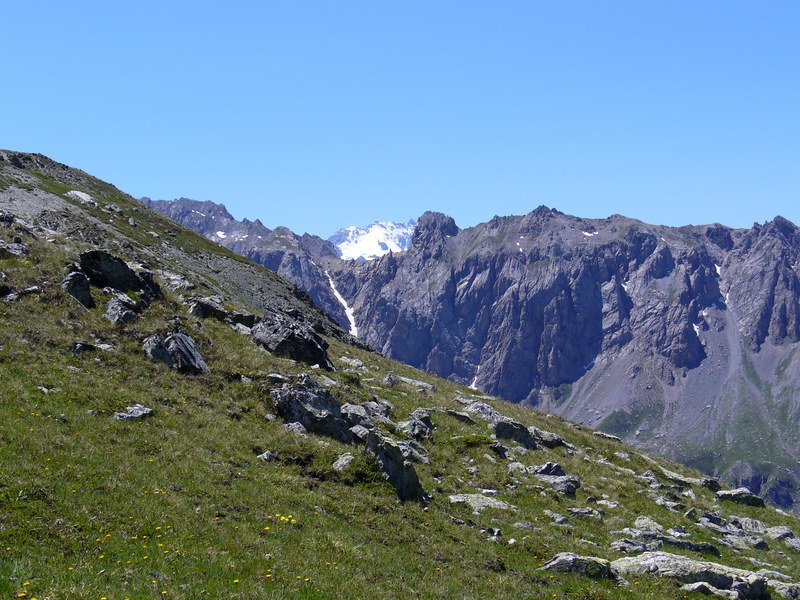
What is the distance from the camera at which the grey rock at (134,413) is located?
2412 centimetres

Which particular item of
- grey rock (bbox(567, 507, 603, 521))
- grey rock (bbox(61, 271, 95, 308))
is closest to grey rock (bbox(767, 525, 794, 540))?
grey rock (bbox(567, 507, 603, 521))

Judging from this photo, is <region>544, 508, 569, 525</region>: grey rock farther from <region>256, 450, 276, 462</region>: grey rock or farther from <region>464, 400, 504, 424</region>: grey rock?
<region>464, 400, 504, 424</region>: grey rock

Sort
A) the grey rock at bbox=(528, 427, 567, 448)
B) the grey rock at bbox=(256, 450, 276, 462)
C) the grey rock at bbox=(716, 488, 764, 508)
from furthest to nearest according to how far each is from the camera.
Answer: the grey rock at bbox=(528, 427, 567, 448) → the grey rock at bbox=(716, 488, 764, 508) → the grey rock at bbox=(256, 450, 276, 462)

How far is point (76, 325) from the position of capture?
3127cm

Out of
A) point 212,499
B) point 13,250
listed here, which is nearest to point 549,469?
point 212,499

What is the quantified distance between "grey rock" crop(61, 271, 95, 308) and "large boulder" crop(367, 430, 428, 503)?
60.0 ft

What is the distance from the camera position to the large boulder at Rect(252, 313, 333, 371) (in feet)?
129

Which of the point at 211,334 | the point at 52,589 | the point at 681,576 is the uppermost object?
the point at 211,334

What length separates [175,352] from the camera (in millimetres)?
31375

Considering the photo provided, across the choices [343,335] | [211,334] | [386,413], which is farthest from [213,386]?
[343,335]


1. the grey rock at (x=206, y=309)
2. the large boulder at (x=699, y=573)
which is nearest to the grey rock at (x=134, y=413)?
the grey rock at (x=206, y=309)

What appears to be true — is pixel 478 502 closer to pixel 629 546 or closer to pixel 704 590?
pixel 629 546

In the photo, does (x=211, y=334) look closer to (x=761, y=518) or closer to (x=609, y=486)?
(x=609, y=486)

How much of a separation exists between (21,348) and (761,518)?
4089cm
